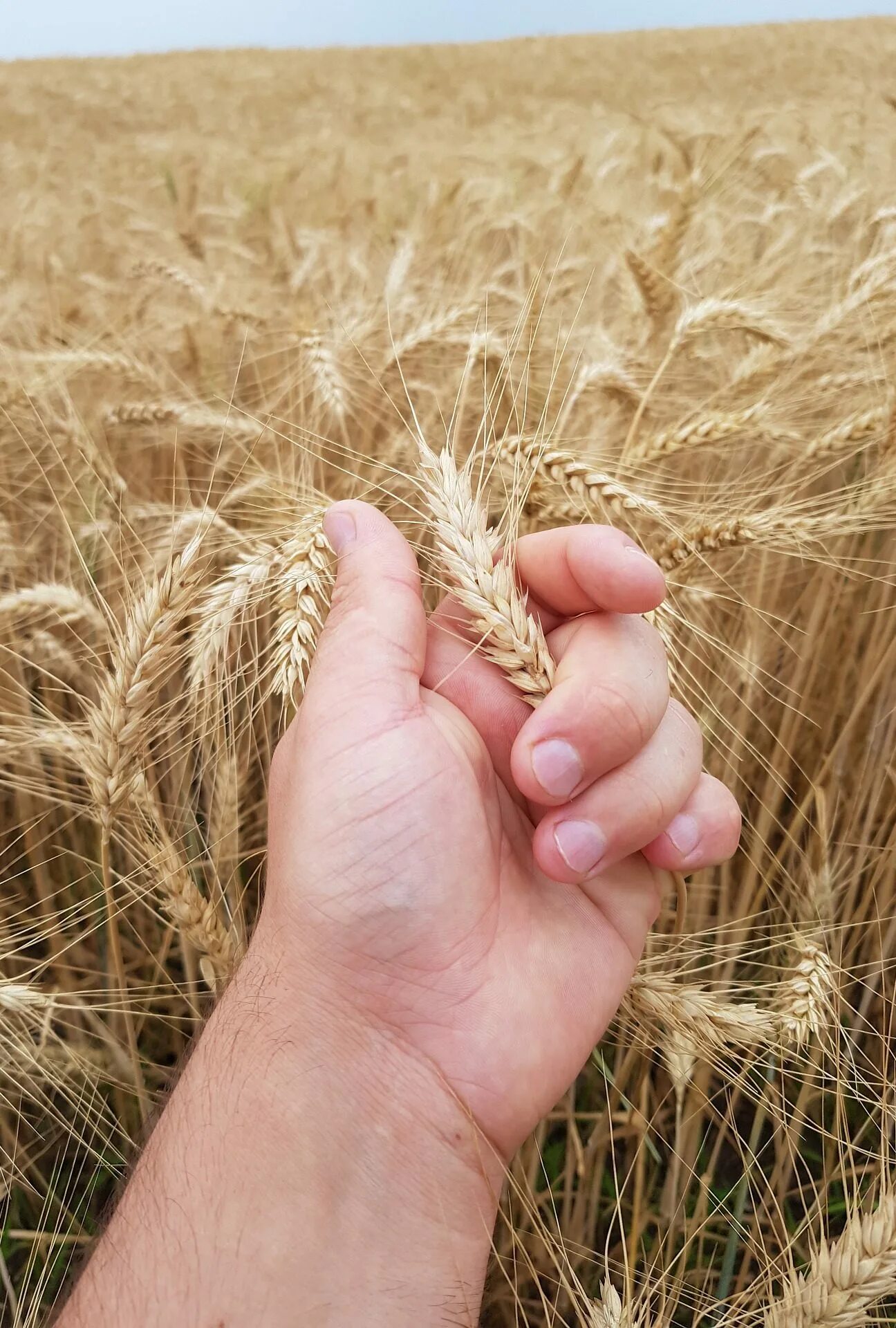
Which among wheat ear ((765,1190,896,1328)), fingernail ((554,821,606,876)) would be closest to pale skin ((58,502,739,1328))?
fingernail ((554,821,606,876))

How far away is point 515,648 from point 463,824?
21 cm

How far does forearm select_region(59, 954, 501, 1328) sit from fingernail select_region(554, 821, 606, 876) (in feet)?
0.89

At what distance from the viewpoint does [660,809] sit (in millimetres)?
940

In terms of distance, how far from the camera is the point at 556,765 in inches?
33.6

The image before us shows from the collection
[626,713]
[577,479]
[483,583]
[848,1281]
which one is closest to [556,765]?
[626,713]

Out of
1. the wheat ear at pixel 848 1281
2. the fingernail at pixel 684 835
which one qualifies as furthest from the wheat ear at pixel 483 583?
the wheat ear at pixel 848 1281

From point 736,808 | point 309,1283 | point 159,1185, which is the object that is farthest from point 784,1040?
point 159,1185

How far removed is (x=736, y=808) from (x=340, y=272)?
2.51 meters

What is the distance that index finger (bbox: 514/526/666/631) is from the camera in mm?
847

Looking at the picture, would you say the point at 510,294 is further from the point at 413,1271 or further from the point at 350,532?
the point at 413,1271

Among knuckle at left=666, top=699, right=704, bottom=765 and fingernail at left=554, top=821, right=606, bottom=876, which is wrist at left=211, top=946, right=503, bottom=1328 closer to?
fingernail at left=554, top=821, right=606, bottom=876

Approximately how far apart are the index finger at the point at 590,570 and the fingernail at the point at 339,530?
0.63 ft

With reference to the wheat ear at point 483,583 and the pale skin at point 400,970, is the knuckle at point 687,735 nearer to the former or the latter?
the pale skin at point 400,970

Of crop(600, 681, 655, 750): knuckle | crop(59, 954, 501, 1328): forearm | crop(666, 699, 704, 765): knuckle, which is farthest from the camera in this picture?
crop(666, 699, 704, 765): knuckle
